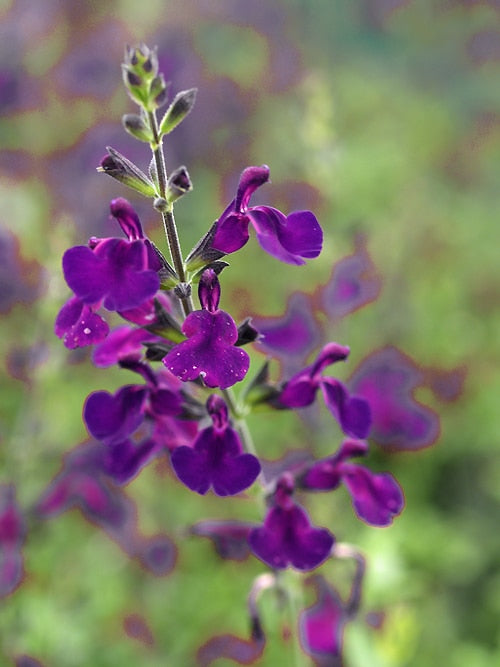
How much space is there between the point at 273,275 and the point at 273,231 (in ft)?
11.6

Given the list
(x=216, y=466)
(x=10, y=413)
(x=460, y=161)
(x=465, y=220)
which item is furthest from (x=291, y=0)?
(x=216, y=466)

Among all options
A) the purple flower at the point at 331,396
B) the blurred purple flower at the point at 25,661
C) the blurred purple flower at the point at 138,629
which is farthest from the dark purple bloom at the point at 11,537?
the purple flower at the point at 331,396

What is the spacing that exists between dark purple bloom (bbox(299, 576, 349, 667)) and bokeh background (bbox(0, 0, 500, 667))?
0.49 feet

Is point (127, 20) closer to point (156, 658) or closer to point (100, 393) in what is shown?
point (156, 658)

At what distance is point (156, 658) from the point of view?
2719 mm

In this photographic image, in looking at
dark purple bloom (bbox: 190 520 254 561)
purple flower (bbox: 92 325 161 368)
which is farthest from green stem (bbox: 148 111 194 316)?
dark purple bloom (bbox: 190 520 254 561)

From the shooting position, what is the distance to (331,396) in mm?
1454

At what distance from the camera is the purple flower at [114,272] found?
114 cm

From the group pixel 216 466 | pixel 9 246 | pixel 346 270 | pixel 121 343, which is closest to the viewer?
pixel 216 466

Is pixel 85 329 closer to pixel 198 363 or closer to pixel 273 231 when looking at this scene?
pixel 198 363

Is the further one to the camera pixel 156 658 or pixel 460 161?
pixel 460 161

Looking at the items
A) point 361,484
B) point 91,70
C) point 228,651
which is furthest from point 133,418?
point 91,70

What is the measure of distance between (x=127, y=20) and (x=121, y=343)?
813cm

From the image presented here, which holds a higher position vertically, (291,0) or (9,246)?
(291,0)
